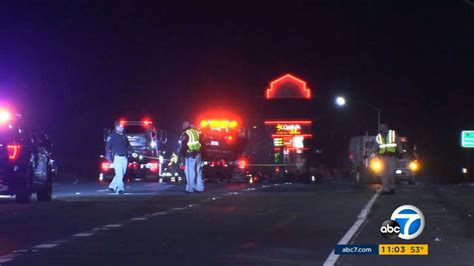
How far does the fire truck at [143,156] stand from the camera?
4178 centimetres

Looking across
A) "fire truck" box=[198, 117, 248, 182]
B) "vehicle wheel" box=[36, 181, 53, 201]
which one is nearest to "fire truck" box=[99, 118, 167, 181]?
"fire truck" box=[198, 117, 248, 182]

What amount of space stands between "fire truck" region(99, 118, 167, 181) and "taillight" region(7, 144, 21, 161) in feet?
70.2

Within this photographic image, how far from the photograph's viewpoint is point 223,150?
4144cm

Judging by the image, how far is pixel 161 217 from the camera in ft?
52.8

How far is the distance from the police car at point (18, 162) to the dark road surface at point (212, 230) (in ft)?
1.57

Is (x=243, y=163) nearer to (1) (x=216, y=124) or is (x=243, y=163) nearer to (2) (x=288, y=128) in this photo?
(1) (x=216, y=124)

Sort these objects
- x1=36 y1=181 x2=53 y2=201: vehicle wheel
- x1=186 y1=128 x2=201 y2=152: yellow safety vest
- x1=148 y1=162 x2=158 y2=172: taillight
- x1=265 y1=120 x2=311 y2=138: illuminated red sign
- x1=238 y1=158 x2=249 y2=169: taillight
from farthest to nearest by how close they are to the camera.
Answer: x1=265 y1=120 x2=311 y2=138: illuminated red sign, x1=148 y1=162 x2=158 y2=172: taillight, x1=238 y1=158 x2=249 y2=169: taillight, x1=186 y1=128 x2=201 y2=152: yellow safety vest, x1=36 y1=181 x2=53 y2=201: vehicle wheel

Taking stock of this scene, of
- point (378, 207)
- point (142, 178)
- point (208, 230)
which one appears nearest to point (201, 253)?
point (208, 230)

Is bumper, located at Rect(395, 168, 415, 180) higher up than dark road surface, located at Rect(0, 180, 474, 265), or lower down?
higher up

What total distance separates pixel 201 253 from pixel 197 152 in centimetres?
1440

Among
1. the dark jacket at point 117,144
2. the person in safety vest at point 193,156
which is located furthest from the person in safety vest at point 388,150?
the dark jacket at point 117,144

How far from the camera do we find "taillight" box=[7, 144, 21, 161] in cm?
1984

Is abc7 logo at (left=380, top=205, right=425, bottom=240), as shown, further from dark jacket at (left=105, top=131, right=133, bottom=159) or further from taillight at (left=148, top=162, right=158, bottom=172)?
taillight at (left=148, top=162, right=158, bottom=172)

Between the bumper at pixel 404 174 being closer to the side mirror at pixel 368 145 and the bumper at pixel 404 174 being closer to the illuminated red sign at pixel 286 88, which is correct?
the side mirror at pixel 368 145
